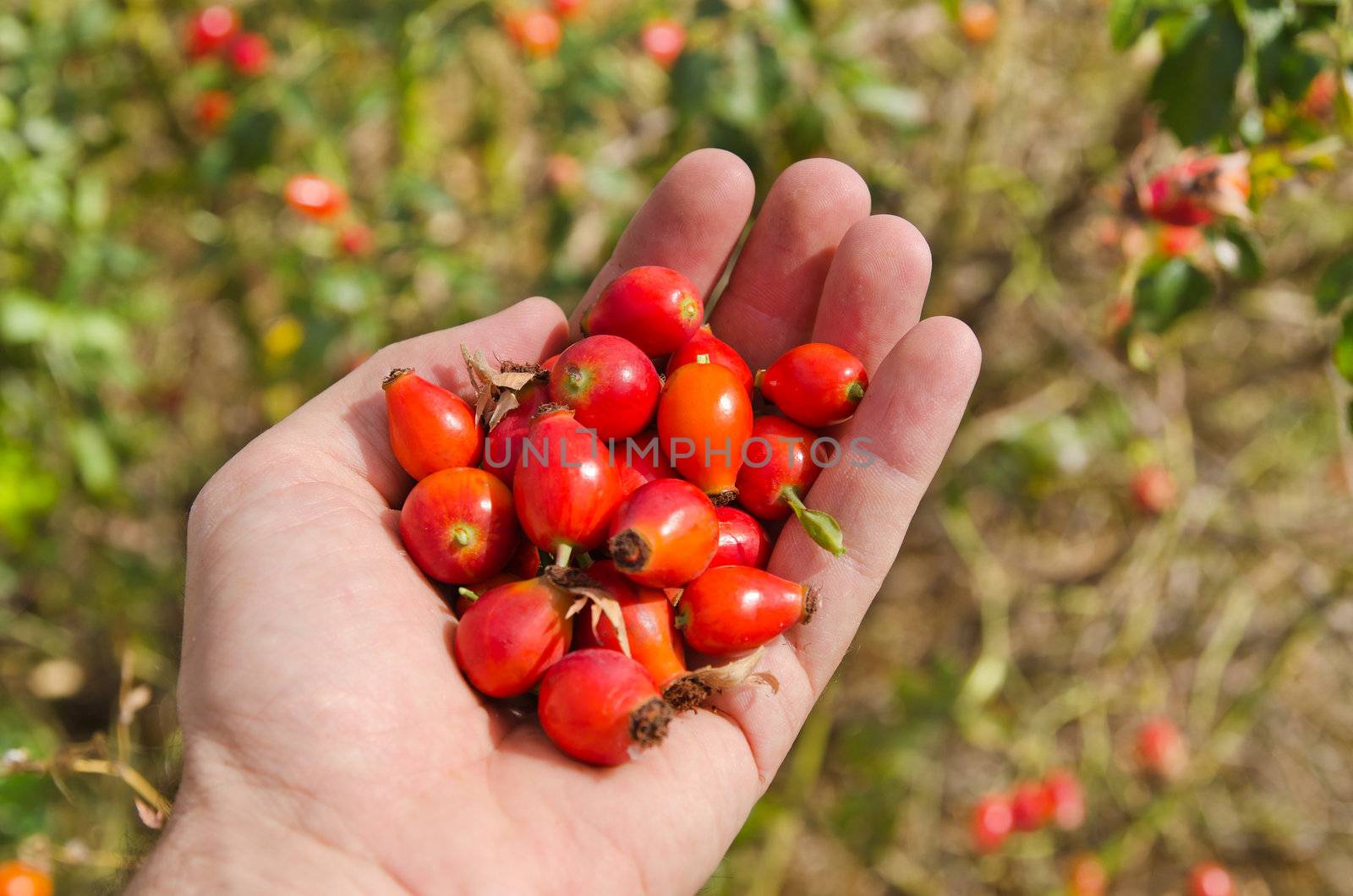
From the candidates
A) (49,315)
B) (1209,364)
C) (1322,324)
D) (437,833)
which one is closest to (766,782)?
(437,833)

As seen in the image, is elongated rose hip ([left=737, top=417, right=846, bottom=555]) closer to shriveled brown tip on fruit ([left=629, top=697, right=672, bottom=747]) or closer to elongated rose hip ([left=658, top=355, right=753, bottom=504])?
elongated rose hip ([left=658, top=355, right=753, bottom=504])

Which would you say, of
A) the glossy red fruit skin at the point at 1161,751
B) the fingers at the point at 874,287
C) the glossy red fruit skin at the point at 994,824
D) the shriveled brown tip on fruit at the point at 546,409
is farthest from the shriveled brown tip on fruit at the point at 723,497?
the glossy red fruit skin at the point at 1161,751

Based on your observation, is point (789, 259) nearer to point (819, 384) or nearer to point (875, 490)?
point (819, 384)

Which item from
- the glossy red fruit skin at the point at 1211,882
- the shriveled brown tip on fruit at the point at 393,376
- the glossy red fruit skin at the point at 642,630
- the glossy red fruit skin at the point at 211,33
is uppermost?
the glossy red fruit skin at the point at 211,33

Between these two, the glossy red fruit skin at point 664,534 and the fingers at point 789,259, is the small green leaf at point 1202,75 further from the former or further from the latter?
the glossy red fruit skin at point 664,534

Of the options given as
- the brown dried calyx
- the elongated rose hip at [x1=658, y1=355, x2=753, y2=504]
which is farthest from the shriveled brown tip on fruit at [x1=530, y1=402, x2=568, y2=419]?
the elongated rose hip at [x1=658, y1=355, x2=753, y2=504]
